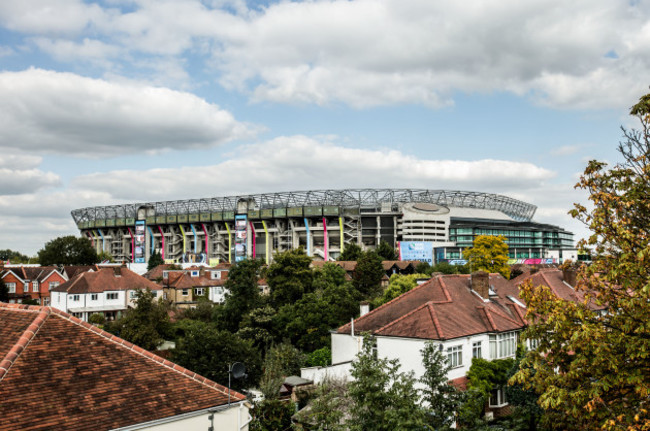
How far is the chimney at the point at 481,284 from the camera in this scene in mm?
33531

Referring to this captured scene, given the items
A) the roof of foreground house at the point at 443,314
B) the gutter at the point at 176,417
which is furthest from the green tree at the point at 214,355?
the gutter at the point at 176,417

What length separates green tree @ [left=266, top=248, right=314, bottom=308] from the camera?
52031mm

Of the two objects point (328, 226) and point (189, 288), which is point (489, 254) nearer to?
point (189, 288)

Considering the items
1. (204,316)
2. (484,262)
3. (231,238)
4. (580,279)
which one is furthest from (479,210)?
(580,279)

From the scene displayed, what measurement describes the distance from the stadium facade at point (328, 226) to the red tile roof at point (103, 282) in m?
72.4

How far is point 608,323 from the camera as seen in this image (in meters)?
11.5

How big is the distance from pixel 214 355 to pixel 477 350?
15.5 metres

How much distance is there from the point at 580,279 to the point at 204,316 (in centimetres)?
5151

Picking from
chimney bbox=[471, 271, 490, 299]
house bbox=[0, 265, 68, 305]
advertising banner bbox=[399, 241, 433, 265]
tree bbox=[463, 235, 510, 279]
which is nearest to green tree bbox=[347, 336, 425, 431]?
chimney bbox=[471, 271, 490, 299]

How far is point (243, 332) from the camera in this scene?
45406 millimetres

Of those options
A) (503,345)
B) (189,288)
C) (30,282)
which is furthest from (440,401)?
(30,282)

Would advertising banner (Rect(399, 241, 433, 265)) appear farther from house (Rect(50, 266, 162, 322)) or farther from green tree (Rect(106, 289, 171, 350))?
green tree (Rect(106, 289, 171, 350))

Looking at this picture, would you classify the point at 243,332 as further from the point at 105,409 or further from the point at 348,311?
the point at 105,409

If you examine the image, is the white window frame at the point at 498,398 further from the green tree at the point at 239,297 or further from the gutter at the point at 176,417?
the green tree at the point at 239,297
